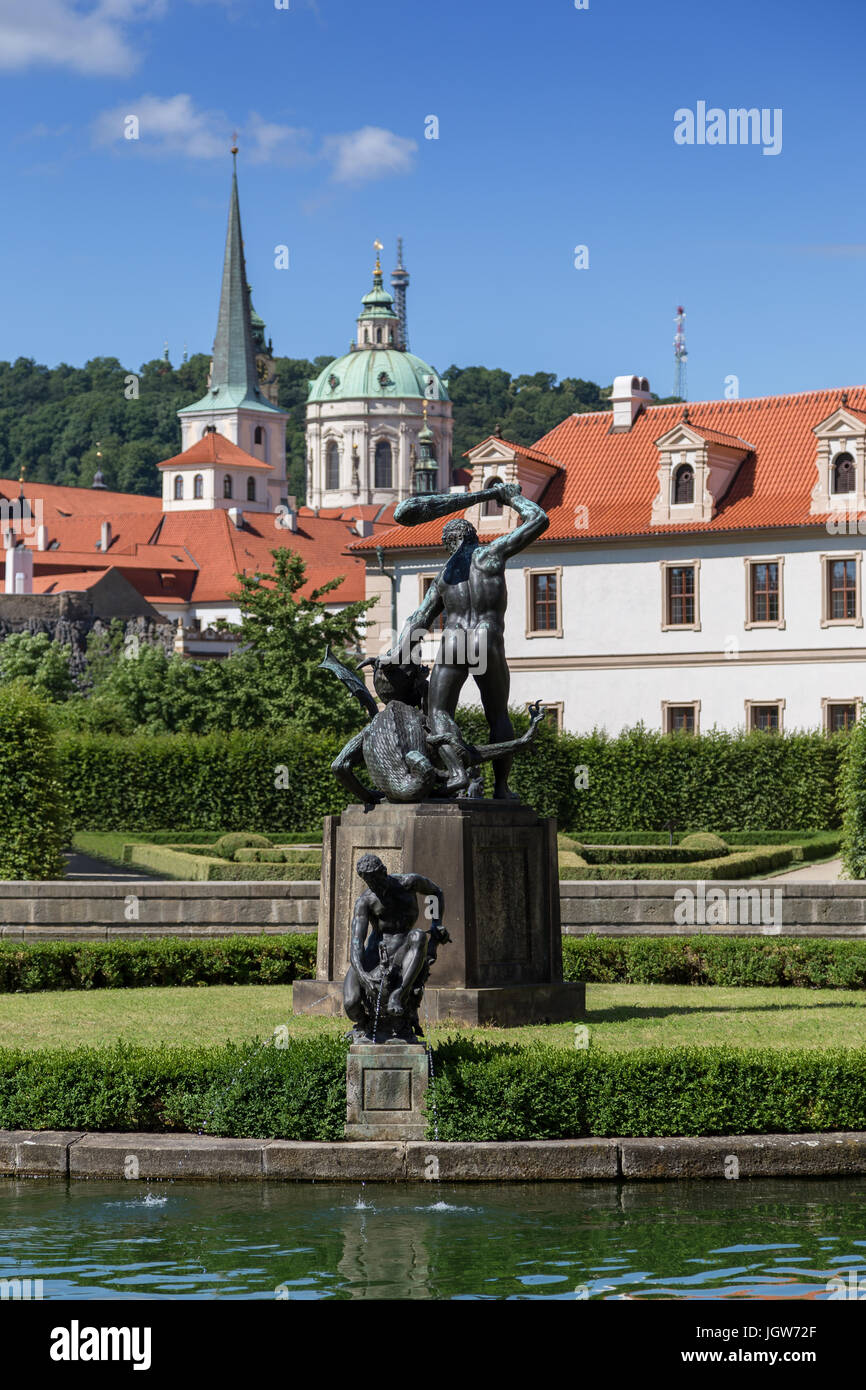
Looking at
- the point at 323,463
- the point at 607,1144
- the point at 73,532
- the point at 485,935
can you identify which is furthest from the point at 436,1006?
the point at 323,463

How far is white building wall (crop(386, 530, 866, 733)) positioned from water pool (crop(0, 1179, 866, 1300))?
37080 mm

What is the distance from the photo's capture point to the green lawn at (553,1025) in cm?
1480

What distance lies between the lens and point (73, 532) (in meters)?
148

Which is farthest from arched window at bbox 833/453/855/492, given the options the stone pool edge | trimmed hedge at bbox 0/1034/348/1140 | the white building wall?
trimmed hedge at bbox 0/1034/348/1140

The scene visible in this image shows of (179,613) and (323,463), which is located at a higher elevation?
(323,463)

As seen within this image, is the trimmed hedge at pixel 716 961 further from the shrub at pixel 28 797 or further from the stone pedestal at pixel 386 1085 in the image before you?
the shrub at pixel 28 797

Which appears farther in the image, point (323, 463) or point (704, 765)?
point (323, 463)

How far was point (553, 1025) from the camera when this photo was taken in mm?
15617

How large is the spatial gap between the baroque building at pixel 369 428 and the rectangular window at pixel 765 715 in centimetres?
13363

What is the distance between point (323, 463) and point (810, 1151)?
176 meters

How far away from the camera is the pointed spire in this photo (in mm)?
164375

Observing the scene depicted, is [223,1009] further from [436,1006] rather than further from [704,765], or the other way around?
[704,765]

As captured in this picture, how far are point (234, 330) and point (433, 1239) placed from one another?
173m
